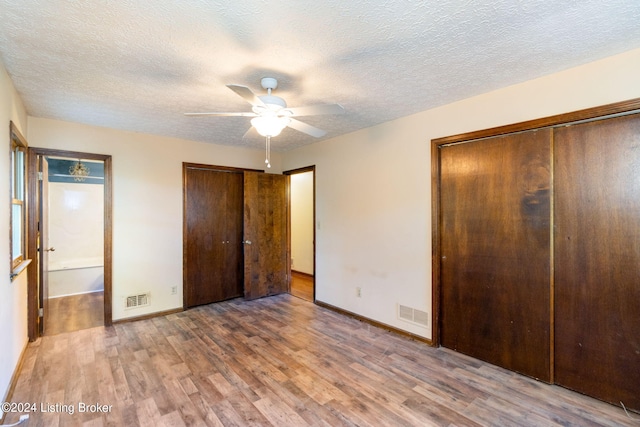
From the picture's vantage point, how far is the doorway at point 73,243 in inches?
136

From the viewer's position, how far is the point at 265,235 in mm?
4777

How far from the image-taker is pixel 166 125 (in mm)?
3475

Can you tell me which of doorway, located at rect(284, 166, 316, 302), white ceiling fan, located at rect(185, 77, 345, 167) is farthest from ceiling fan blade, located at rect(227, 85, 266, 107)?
doorway, located at rect(284, 166, 316, 302)

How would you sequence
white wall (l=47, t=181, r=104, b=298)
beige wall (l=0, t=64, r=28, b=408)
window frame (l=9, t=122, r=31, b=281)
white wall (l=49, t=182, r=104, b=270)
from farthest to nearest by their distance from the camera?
white wall (l=49, t=182, r=104, b=270), white wall (l=47, t=181, r=104, b=298), window frame (l=9, t=122, r=31, b=281), beige wall (l=0, t=64, r=28, b=408)

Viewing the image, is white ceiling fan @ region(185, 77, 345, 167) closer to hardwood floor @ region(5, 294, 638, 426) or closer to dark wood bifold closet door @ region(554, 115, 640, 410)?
dark wood bifold closet door @ region(554, 115, 640, 410)

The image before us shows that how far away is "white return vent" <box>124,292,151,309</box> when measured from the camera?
3.74 metres

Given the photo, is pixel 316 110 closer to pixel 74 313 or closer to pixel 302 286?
pixel 302 286

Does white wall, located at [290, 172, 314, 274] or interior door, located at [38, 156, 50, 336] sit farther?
white wall, located at [290, 172, 314, 274]

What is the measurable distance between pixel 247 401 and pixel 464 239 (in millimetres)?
2263

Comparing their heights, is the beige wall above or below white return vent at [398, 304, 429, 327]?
above

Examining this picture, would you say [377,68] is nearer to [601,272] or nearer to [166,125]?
[601,272]

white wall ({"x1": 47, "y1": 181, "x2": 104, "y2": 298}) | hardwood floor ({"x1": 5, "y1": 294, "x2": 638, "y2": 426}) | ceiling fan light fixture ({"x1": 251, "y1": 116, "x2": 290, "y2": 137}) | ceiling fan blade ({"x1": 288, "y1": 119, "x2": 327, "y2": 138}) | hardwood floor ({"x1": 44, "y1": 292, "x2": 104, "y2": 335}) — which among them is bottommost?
hardwood floor ({"x1": 5, "y1": 294, "x2": 638, "y2": 426})

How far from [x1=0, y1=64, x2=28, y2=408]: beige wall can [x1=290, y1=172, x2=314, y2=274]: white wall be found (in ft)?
14.2
